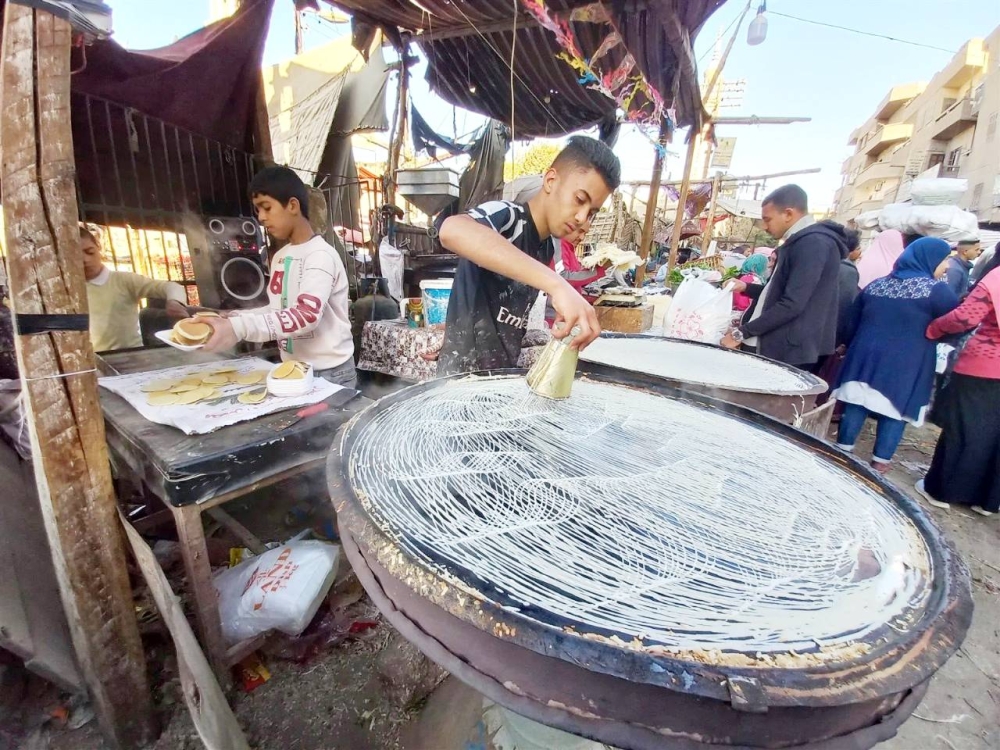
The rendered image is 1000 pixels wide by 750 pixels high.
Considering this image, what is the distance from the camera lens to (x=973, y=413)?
10.9ft

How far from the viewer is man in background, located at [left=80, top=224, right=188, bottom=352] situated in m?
2.80

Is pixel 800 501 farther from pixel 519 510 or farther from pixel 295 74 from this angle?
pixel 295 74

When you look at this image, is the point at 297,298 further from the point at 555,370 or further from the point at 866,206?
the point at 866,206


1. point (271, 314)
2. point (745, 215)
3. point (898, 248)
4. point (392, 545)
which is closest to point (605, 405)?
point (392, 545)

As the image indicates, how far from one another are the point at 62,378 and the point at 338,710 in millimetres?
1538

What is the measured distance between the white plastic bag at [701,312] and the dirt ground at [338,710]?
210 centimetres

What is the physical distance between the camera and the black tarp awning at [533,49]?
3098 millimetres

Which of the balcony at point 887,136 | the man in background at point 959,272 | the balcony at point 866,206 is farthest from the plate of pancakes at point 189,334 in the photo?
the balcony at point 887,136

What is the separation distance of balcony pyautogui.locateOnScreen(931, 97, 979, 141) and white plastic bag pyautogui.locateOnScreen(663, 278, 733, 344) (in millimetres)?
24347

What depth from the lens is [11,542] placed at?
66.7 inches

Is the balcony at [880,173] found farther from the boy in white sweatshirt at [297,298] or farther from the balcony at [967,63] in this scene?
the boy in white sweatshirt at [297,298]

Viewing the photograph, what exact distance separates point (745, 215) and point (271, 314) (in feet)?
66.8

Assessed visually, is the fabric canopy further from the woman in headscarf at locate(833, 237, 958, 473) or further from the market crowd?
the woman in headscarf at locate(833, 237, 958, 473)

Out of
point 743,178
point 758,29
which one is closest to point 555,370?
point 758,29
